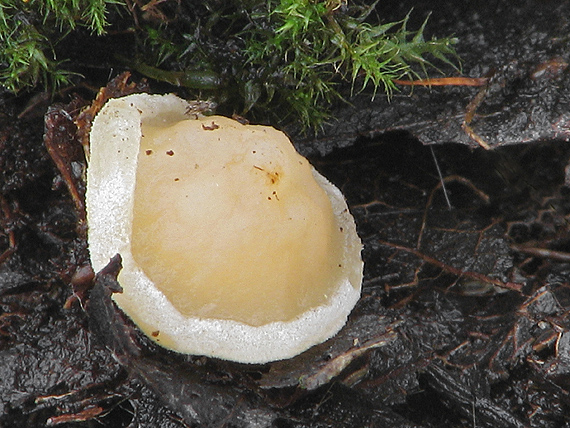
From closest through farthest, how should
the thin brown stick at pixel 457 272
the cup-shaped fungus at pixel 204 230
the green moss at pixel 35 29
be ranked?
the cup-shaped fungus at pixel 204 230, the green moss at pixel 35 29, the thin brown stick at pixel 457 272

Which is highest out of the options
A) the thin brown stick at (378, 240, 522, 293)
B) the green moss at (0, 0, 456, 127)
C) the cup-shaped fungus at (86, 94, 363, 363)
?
the green moss at (0, 0, 456, 127)

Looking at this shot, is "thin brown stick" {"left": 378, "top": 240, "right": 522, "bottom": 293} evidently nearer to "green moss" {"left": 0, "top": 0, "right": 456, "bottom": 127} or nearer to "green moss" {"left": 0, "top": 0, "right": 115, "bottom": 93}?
"green moss" {"left": 0, "top": 0, "right": 456, "bottom": 127}

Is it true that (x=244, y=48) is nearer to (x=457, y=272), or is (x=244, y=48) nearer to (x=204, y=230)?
(x=204, y=230)

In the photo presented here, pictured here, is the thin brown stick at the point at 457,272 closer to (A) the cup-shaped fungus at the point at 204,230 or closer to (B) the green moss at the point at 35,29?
(A) the cup-shaped fungus at the point at 204,230

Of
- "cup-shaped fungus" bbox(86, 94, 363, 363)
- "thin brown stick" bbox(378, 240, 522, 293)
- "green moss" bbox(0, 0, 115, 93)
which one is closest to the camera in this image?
"cup-shaped fungus" bbox(86, 94, 363, 363)

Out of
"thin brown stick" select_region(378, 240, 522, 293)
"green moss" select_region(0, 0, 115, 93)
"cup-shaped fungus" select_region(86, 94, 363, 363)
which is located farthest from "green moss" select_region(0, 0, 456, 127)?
"thin brown stick" select_region(378, 240, 522, 293)

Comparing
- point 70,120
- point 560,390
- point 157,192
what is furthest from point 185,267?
point 560,390

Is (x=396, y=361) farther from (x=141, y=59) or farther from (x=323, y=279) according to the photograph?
(x=141, y=59)

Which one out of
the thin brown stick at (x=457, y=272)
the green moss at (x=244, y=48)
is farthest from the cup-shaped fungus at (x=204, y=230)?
the thin brown stick at (x=457, y=272)
